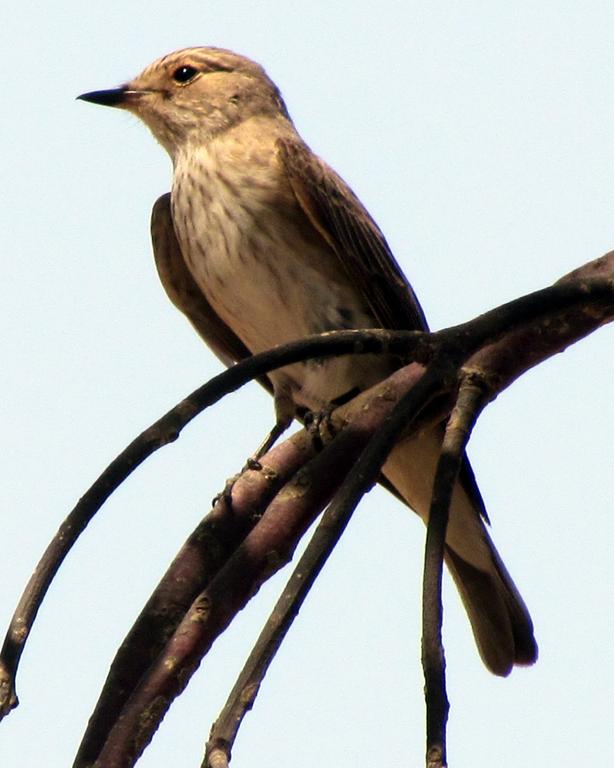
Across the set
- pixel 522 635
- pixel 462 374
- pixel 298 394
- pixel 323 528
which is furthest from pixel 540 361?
pixel 298 394

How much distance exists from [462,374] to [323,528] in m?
0.54

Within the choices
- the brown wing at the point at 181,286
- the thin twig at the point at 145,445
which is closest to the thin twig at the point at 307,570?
the thin twig at the point at 145,445

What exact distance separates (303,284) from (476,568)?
1.25 metres

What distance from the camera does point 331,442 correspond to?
2.81 metres

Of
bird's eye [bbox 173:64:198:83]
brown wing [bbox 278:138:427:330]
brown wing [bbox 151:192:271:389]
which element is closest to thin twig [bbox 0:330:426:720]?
brown wing [bbox 278:138:427:330]

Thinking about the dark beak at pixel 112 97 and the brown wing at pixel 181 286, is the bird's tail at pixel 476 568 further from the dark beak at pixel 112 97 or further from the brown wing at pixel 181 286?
the dark beak at pixel 112 97

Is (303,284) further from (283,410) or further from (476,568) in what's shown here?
(476,568)

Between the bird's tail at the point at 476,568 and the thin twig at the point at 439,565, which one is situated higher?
the bird's tail at the point at 476,568

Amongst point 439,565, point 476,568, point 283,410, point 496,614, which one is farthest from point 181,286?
point 439,565

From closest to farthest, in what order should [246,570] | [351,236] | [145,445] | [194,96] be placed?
1. [145,445]
2. [246,570]
3. [351,236]
4. [194,96]

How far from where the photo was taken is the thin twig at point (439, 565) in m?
2.00

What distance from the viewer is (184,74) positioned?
21.0 feet

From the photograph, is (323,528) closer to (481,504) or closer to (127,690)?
(127,690)

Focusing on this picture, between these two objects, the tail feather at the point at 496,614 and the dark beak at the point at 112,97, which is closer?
the tail feather at the point at 496,614
